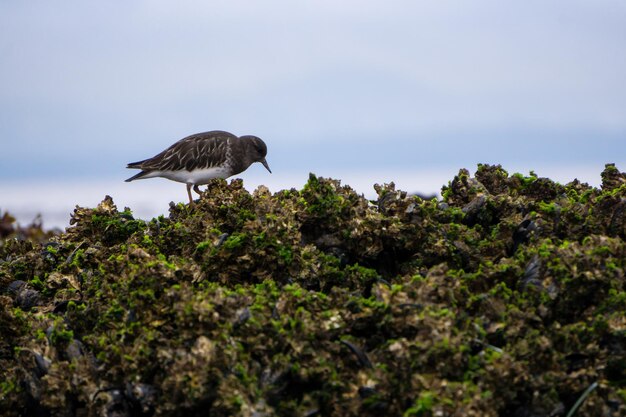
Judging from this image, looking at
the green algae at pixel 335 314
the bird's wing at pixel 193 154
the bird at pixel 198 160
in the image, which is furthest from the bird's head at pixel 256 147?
the green algae at pixel 335 314

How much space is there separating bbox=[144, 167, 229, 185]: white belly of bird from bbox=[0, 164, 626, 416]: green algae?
8.48 metres

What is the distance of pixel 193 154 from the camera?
59.9 feet

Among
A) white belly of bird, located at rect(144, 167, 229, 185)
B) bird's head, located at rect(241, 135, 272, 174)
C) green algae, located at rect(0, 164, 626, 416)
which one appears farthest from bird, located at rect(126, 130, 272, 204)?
green algae, located at rect(0, 164, 626, 416)

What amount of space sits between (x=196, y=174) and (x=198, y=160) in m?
0.33

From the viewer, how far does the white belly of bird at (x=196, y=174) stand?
18062 mm

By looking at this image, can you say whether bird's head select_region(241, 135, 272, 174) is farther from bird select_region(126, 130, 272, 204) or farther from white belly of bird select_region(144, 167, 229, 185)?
white belly of bird select_region(144, 167, 229, 185)

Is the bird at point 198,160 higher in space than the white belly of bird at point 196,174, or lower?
higher

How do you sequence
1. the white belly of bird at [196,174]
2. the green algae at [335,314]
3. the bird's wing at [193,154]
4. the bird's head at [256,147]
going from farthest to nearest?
the bird's head at [256,147], the bird's wing at [193,154], the white belly of bird at [196,174], the green algae at [335,314]

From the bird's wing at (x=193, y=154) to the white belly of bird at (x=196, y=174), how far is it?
0.29ft

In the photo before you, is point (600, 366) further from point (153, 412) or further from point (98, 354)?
point (98, 354)

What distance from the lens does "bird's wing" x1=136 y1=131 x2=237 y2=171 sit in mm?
18203

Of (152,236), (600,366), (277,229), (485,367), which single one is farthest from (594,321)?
(152,236)

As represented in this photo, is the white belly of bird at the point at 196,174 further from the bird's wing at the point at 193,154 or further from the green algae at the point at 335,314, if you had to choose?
the green algae at the point at 335,314

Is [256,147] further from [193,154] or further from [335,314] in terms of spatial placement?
[335,314]
